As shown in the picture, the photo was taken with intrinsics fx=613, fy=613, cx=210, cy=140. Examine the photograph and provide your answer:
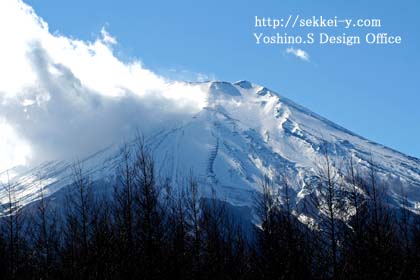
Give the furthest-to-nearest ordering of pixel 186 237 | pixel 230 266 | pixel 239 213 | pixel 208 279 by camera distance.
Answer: pixel 239 213
pixel 230 266
pixel 186 237
pixel 208 279

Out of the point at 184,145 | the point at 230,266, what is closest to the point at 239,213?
the point at 184,145

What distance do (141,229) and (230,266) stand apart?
5.22 m

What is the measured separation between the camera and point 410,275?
16.8m

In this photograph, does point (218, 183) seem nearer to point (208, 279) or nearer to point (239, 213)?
point (239, 213)

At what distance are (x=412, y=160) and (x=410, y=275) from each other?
5057 inches

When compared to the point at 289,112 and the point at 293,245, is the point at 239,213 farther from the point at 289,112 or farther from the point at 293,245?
the point at 293,245

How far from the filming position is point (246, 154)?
441 ft

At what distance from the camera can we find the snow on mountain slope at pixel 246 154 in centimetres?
12294

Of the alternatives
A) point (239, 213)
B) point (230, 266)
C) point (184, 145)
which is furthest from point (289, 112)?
point (230, 266)

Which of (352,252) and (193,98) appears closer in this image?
(352,252)

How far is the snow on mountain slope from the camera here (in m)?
123

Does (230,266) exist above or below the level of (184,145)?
below

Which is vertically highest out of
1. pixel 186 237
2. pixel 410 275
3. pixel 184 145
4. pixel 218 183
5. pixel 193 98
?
pixel 193 98

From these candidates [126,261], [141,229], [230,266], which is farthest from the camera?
[230,266]
